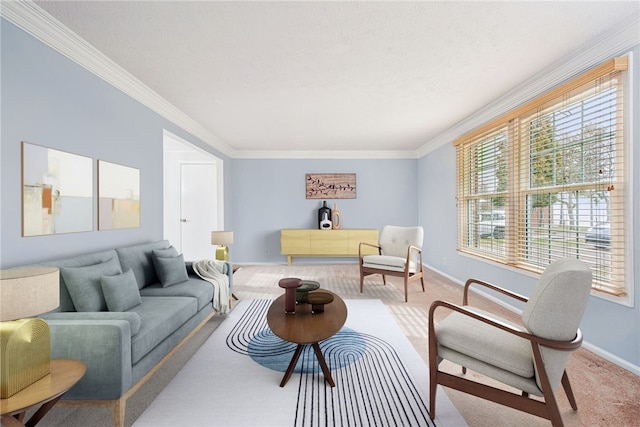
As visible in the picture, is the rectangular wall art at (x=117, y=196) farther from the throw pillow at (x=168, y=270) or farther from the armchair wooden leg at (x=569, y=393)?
the armchair wooden leg at (x=569, y=393)

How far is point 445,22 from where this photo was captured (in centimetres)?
198

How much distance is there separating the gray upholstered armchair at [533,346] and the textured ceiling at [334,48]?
175cm

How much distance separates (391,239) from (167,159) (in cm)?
493

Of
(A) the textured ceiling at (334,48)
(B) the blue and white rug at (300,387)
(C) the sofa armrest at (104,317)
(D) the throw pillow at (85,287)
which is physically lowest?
(B) the blue and white rug at (300,387)

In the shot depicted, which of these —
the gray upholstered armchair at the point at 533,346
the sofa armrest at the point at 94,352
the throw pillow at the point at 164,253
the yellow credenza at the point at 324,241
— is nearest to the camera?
the gray upholstered armchair at the point at 533,346

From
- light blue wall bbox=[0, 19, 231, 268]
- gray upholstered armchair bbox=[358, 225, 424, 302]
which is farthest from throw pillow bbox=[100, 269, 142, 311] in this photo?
gray upholstered armchair bbox=[358, 225, 424, 302]

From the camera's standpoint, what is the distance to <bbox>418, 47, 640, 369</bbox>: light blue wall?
2.04 meters

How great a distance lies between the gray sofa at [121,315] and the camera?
150 centimetres

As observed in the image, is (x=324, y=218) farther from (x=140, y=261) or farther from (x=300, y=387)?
(x=300, y=387)

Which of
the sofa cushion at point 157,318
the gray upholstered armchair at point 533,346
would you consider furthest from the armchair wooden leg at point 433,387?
the sofa cushion at point 157,318

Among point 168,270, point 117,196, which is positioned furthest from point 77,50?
point 168,270

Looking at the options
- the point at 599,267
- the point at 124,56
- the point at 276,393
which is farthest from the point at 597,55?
the point at 124,56

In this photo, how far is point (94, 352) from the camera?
1.50 meters

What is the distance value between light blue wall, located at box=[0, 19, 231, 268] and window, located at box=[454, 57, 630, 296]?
13.8 ft
